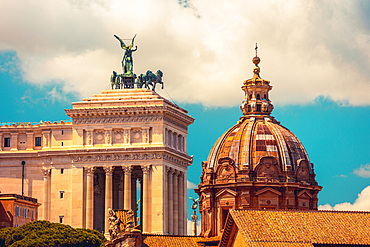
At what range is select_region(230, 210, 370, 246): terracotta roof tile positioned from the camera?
5264 inches

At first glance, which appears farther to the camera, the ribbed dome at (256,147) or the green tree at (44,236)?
the green tree at (44,236)

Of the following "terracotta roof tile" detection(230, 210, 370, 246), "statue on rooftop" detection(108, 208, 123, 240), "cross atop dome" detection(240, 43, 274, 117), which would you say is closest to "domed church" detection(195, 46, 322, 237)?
"cross atop dome" detection(240, 43, 274, 117)

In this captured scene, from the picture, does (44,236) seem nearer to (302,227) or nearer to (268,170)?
(268,170)

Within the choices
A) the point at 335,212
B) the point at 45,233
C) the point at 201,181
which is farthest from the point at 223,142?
the point at 45,233

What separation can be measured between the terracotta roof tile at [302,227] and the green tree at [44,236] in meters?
55.3

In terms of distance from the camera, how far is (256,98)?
15875 centimetres

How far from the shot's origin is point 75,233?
195 metres

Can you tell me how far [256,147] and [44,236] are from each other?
47514 millimetres

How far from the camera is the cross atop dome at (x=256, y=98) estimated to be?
15812cm

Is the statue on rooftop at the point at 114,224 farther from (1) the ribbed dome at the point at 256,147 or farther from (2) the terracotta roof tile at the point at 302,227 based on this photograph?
(2) the terracotta roof tile at the point at 302,227

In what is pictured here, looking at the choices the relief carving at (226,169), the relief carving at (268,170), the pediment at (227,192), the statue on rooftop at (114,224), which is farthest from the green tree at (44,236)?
the relief carving at (268,170)

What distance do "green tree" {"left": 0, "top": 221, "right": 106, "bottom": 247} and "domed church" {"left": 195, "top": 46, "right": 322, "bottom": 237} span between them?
125 ft

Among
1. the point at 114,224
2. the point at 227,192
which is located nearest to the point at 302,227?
the point at 227,192

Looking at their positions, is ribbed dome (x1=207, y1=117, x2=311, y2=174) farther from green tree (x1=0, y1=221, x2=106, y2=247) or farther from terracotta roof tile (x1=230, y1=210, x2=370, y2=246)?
green tree (x1=0, y1=221, x2=106, y2=247)
